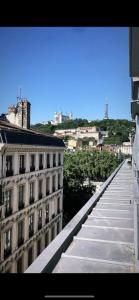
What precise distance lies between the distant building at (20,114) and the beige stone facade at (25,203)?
335 cm

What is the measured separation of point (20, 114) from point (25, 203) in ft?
29.3

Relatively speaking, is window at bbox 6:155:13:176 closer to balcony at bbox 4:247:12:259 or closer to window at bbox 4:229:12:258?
window at bbox 4:229:12:258

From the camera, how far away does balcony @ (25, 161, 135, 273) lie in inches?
213

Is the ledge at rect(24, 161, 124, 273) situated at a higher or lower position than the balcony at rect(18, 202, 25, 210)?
higher

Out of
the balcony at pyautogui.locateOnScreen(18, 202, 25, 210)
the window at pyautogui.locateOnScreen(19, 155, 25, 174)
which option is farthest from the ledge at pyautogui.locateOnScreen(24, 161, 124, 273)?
the window at pyautogui.locateOnScreen(19, 155, 25, 174)

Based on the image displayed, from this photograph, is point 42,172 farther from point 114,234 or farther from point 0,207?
point 114,234

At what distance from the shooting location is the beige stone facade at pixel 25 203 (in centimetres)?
1541

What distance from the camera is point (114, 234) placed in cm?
786

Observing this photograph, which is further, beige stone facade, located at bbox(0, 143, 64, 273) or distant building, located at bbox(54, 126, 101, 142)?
distant building, located at bbox(54, 126, 101, 142)

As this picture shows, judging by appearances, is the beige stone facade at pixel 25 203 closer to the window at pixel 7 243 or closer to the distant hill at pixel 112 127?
the window at pixel 7 243
